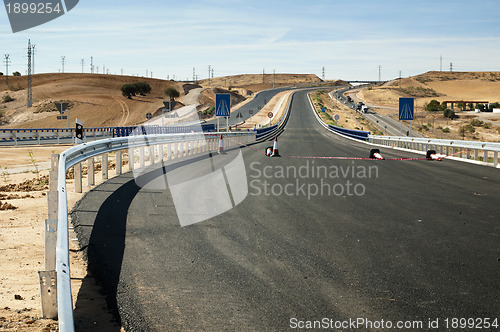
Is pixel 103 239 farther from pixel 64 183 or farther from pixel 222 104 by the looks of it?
pixel 222 104

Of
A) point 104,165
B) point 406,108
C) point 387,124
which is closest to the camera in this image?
point 104,165

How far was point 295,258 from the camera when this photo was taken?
690 cm

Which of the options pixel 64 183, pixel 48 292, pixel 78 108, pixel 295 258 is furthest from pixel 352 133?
pixel 78 108

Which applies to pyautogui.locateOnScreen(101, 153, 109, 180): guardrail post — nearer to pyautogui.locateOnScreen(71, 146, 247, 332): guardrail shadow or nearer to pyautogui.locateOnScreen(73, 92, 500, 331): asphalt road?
pyautogui.locateOnScreen(71, 146, 247, 332): guardrail shadow

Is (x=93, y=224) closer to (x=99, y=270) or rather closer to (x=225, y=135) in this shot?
(x=99, y=270)

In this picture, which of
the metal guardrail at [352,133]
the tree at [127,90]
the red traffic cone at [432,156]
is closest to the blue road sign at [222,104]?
the metal guardrail at [352,133]

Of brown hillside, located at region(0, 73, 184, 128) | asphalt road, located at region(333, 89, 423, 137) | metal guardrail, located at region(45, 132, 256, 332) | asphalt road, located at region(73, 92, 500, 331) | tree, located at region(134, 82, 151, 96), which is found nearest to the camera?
metal guardrail, located at region(45, 132, 256, 332)

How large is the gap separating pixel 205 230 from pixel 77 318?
385cm

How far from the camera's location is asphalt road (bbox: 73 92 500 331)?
5031mm

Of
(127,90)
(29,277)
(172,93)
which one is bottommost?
(29,277)

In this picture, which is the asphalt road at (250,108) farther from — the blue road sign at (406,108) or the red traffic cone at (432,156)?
the red traffic cone at (432,156)

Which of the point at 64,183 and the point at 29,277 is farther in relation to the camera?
the point at 64,183

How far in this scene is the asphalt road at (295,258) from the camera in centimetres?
A: 503

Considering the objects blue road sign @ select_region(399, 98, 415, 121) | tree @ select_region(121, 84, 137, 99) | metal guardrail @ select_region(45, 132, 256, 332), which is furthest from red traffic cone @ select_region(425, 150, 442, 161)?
tree @ select_region(121, 84, 137, 99)
